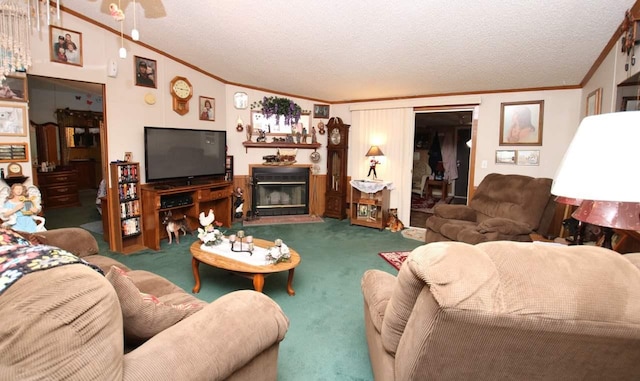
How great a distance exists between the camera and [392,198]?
18.3ft

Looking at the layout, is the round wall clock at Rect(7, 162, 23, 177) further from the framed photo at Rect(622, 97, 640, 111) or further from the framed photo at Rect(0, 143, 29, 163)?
the framed photo at Rect(622, 97, 640, 111)

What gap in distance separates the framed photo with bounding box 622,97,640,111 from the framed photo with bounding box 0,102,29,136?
16.4ft

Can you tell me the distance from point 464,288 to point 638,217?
2.97 ft

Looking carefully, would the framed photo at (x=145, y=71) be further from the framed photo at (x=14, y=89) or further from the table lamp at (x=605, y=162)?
the table lamp at (x=605, y=162)

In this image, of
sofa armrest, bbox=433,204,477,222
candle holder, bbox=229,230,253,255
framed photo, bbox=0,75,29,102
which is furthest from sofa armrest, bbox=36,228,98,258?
sofa armrest, bbox=433,204,477,222

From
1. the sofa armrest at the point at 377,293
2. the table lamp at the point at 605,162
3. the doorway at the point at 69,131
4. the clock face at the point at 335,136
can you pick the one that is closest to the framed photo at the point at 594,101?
the table lamp at the point at 605,162

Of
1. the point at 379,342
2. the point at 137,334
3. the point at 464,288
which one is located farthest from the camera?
the point at 379,342

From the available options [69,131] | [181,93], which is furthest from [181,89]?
[69,131]

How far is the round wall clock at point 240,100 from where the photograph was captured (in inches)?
213

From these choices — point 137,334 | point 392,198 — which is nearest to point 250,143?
point 392,198

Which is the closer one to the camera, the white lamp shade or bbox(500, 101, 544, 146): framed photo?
the white lamp shade

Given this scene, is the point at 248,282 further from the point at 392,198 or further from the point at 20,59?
the point at 392,198

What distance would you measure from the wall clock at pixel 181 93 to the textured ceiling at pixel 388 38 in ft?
0.97

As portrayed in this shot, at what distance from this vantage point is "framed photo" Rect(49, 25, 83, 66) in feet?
10.7
